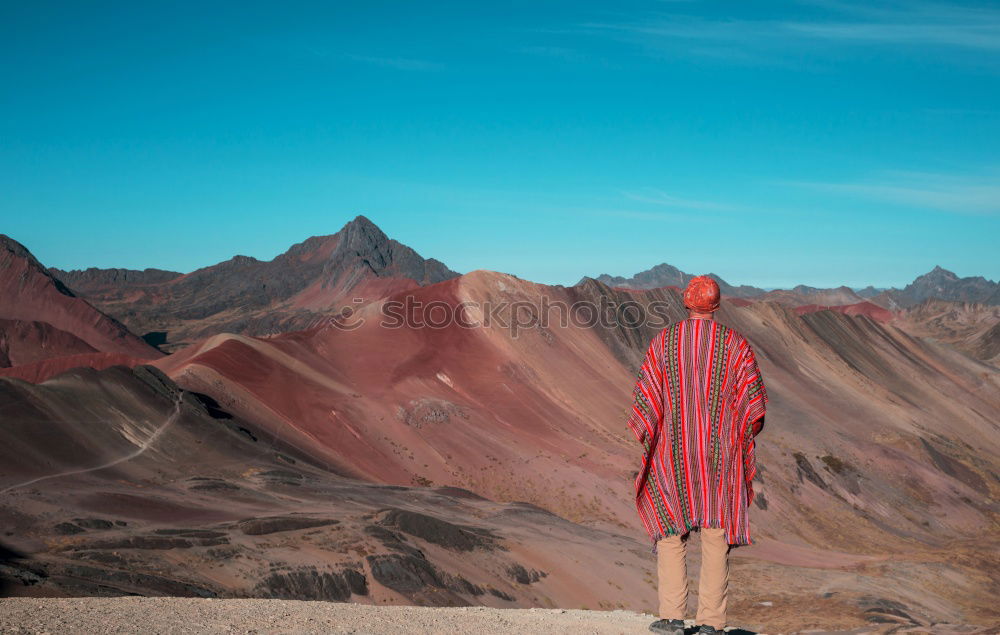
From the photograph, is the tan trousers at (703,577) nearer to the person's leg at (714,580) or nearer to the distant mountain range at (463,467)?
the person's leg at (714,580)


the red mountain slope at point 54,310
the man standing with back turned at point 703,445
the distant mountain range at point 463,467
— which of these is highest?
the red mountain slope at point 54,310

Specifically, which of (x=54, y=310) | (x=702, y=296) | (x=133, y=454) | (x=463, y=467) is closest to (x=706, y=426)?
(x=702, y=296)

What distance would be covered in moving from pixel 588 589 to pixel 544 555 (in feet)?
4.92

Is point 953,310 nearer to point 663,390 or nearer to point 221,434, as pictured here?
point 221,434

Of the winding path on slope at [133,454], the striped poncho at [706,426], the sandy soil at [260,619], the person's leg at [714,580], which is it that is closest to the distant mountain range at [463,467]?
the winding path on slope at [133,454]

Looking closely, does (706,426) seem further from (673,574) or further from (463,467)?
(463,467)

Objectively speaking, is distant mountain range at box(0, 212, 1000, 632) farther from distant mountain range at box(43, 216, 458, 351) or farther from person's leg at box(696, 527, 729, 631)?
distant mountain range at box(43, 216, 458, 351)

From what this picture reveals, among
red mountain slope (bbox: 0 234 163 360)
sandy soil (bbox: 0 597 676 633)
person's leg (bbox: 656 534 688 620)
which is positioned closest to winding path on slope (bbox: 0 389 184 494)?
sandy soil (bbox: 0 597 676 633)

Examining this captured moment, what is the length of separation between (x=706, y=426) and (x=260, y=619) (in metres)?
Answer: 3.58

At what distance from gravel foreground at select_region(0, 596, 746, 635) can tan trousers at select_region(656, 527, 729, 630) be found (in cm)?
107

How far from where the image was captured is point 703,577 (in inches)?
225

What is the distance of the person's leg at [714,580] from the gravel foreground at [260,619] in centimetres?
118

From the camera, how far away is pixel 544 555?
794 inches

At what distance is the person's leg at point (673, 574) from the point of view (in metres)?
5.73
